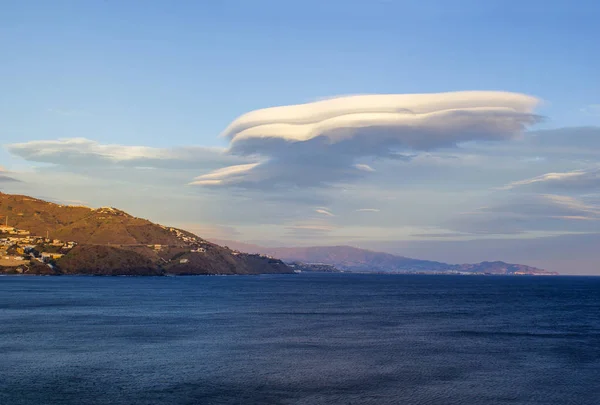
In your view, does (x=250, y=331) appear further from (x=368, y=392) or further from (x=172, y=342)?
(x=368, y=392)

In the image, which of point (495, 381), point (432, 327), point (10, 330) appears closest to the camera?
point (495, 381)

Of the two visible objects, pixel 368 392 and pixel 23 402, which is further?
pixel 368 392

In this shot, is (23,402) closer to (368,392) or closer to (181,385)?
(181,385)

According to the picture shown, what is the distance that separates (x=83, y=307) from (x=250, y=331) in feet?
185

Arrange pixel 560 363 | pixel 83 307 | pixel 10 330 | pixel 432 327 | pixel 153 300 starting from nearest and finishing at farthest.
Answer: pixel 560 363 < pixel 10 330 < pixel 432 327 < pixel 83 307 < pixel 153 300

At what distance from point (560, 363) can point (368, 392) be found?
30563mm

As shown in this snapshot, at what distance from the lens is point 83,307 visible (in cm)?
13288

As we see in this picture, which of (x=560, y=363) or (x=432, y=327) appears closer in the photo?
(x=560, y=363)

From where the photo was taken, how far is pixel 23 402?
48.2 metres

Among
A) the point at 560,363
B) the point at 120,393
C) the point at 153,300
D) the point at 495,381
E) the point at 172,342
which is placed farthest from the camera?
the point at 153,300

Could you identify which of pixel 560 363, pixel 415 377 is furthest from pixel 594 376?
pixel 415 377

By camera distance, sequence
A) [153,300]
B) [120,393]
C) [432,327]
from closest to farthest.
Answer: [120,393], [432,327], [153,300]

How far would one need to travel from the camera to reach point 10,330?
9031 centimetres

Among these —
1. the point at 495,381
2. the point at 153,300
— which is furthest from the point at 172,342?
the point at 153,300
